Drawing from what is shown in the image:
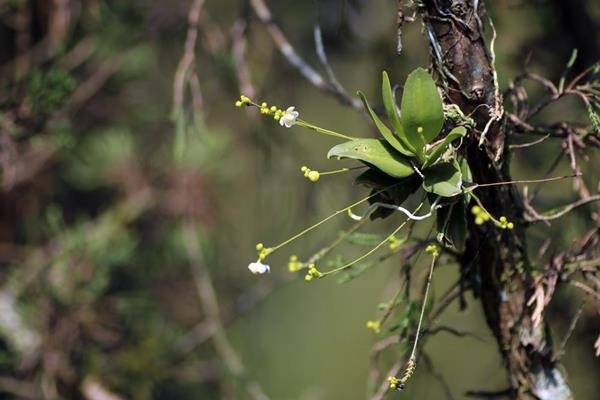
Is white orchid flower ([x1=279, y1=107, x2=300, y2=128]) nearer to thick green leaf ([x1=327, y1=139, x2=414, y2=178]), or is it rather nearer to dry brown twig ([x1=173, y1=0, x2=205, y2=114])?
thick green leaf ([x1=327, y1=139, x2=414, y2=178])

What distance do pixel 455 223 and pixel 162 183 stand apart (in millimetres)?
1097

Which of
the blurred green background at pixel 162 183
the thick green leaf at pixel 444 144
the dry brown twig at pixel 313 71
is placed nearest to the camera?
the thick green leaf at pixel 444 144

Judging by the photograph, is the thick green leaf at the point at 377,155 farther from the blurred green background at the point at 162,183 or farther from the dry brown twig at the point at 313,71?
the blurred green background at the point at 162,183

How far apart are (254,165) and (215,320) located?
2.06 ft

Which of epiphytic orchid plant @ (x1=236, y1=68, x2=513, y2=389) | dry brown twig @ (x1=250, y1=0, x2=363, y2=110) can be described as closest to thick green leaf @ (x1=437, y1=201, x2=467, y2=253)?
epiphytic orchid plant @ (x1=236, y1=68, x2=513, y2=389)

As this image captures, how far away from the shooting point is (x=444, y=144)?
2.11 feet

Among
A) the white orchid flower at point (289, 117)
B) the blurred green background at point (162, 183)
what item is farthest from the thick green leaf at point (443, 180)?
the blurred green background at point (162, 183)

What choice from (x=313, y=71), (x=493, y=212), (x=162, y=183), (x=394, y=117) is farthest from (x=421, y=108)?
(x=162, y=183)

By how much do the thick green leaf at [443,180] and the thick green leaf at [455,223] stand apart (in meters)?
0.04

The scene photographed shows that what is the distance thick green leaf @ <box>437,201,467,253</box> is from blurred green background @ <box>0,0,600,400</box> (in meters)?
0.49

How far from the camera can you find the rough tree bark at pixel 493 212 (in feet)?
2.32

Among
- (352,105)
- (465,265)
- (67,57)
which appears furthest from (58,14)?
(465,265)

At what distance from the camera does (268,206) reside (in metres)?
1.77

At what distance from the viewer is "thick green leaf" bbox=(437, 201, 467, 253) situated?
694mm
